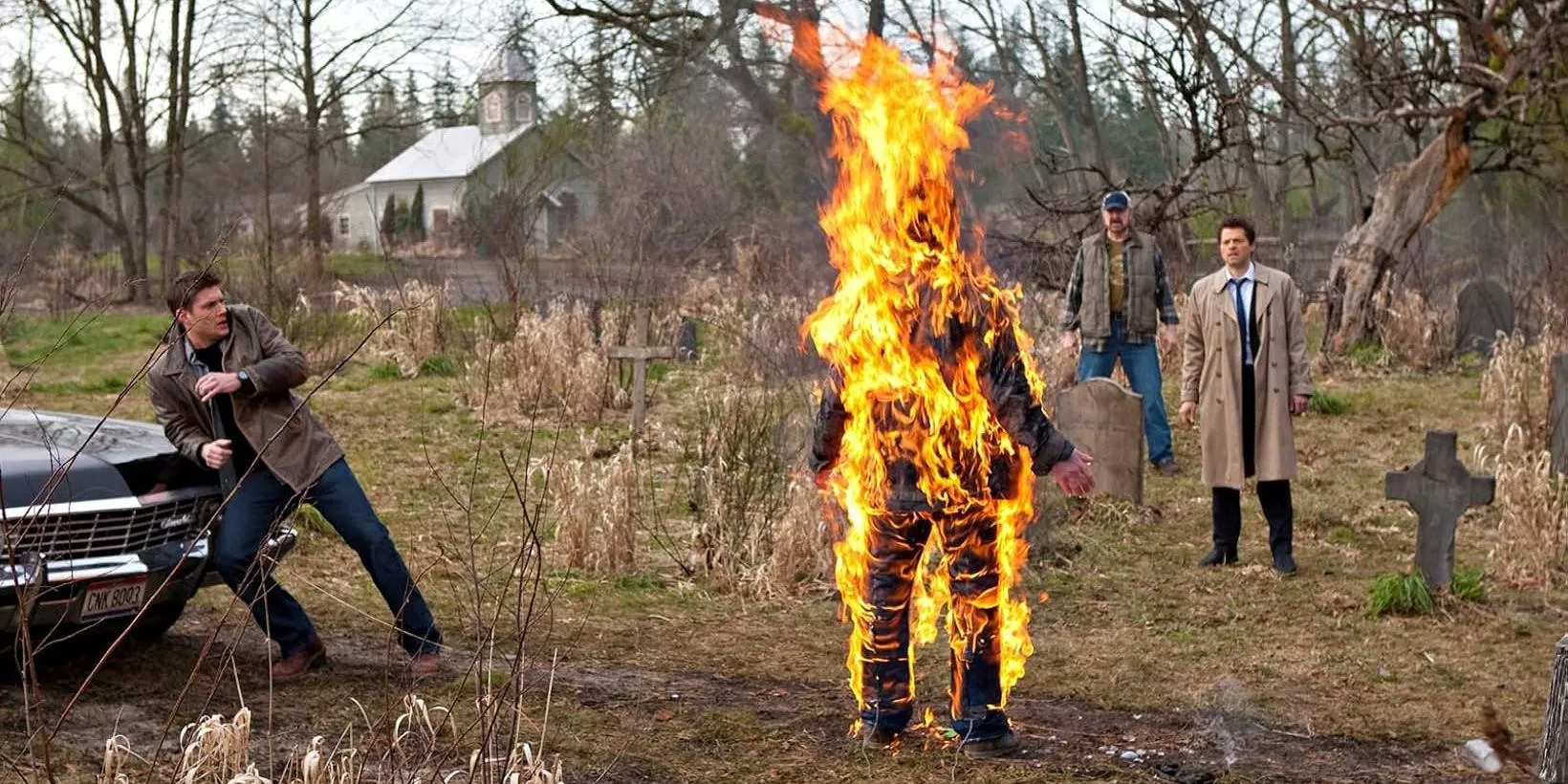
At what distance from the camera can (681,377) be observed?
1562 cm

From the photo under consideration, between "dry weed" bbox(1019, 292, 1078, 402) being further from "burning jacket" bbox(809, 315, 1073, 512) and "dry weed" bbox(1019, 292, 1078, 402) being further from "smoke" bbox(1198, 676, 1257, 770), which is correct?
"burning jacket" bbox(809, 315, 1073, 512)

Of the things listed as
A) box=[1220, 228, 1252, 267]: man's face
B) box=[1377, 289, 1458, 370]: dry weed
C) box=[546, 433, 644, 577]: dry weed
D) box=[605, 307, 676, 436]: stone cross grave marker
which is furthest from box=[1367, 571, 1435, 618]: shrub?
box=[1377, 289, 1458, 370]: dry weed

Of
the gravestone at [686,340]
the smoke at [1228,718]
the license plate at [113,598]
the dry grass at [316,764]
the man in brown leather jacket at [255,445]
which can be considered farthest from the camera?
the gravestone at [686,340]

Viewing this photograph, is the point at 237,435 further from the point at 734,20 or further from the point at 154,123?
the point at 154,123

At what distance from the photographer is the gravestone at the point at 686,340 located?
16.4 metres

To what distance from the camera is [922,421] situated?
191 inches

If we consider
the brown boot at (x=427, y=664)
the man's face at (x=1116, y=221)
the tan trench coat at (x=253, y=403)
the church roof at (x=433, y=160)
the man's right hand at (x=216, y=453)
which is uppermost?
the church roof at (x=433, y=160)

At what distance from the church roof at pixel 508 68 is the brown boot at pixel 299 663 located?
54.8 feet

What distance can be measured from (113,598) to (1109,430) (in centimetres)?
604

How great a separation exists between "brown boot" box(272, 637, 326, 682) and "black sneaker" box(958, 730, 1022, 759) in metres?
2.50

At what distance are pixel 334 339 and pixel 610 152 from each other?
9244 millimetres

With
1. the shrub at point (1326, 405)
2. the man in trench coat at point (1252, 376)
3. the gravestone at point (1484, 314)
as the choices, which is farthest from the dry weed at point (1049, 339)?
the gravestone at point (1484, 314)

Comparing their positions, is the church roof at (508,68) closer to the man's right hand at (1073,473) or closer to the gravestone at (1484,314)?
the gravestone at (1484,314)

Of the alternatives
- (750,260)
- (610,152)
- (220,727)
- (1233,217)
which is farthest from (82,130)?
(220,727)
